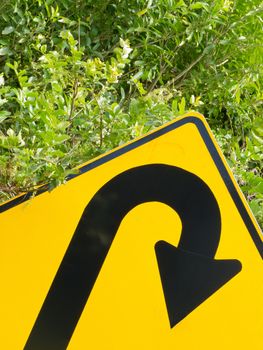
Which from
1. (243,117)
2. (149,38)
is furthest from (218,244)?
(243,117)

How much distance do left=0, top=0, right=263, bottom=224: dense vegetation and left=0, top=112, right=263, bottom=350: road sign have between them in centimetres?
15

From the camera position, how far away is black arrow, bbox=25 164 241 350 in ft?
5.31

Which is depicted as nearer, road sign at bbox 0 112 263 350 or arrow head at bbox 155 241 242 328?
road sign at bbox 0 112 263 350

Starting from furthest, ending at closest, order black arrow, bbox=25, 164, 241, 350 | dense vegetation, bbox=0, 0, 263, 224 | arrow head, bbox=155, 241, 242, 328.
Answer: dense vegetation, bbox=0, 0, 263, 224, arrow head, bbox=155, 241, 242, 328, black arrow, bbox=25, 164, 241, 350

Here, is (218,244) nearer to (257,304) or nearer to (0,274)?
(257,304)

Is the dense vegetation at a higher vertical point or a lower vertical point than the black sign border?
higher

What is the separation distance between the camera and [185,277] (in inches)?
68.7

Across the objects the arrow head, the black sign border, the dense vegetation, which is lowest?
the arrow head

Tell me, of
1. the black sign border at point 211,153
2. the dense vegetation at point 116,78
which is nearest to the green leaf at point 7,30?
the dense vegetation at point 116,78

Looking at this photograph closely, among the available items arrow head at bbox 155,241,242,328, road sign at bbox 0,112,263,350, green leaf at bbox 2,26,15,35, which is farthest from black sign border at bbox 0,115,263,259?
green leaf at bbox 2,26,15,35

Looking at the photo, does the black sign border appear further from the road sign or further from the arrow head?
the arrow head

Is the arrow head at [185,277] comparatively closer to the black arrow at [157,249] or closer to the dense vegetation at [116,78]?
the black arrow at [157,249]

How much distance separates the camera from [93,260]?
1676mm

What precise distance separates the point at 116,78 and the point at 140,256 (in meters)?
0.77
